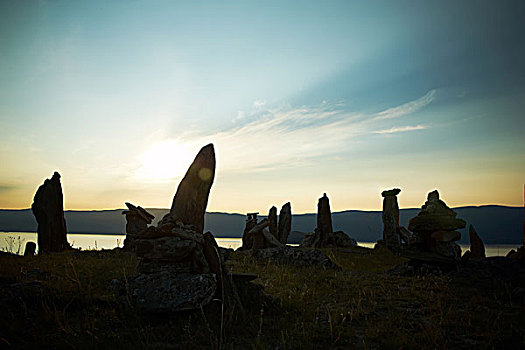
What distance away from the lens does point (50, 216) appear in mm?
18672

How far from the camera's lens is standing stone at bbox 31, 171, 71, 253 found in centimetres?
1829

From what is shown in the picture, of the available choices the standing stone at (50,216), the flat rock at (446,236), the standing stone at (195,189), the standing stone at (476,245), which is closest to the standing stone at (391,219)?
the standing stone at (476,245)

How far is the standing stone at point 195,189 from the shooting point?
33.1ft

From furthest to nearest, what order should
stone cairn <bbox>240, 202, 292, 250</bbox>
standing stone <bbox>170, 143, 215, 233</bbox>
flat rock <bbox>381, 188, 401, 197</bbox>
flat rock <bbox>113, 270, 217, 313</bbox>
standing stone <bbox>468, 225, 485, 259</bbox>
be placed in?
1. flat rock <bbox>381, 188, 401, 197</bbox>
2. standing stone <bbox>468, 225, 485, 259</bbox>
3. stone cairn <bbox>240, 202, 292, 250</bbox>
4. standing stone <bbox>170, 143, 215, 233</bbox>
5. flat rock <bbox>113, 270, 217, 313</bbox>

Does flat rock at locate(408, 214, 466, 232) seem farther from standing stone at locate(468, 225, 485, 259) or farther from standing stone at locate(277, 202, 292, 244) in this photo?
standing stone at locate(277, 202, 292, 244)

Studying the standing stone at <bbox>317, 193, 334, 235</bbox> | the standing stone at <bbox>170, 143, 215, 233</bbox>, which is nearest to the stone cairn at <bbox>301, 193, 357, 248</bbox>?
the standing stone at <bbox>317, 193, 334, 235</bbox>

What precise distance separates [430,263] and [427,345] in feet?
29.7

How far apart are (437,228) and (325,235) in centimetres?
1548

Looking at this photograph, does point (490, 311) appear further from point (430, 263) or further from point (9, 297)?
point (9, 297)

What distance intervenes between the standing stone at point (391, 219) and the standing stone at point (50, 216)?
70.1 feet

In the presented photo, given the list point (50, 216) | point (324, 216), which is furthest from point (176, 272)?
point (324, 216)

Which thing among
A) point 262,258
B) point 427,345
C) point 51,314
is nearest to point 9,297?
point 51,314

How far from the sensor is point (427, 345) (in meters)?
4.76

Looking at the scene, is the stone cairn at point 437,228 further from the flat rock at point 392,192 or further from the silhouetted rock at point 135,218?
the silhouetted rock at point 135,218
